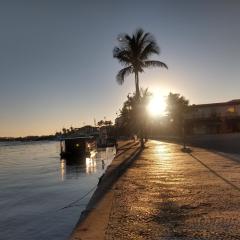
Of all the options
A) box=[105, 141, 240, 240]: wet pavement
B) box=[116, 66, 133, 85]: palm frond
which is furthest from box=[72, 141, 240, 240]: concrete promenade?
box=[116, 66, 133, 85]: palm frond

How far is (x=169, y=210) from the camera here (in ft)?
30.4

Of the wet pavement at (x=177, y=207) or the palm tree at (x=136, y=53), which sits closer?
the wet pavement at (x=177, y=207)

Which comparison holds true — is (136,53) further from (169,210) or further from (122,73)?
(169,210)

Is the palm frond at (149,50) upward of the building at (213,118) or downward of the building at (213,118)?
upward

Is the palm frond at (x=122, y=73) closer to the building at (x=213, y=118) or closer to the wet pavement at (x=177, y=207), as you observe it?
the wet pavement at (x=177, y=207)

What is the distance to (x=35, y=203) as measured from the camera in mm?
19922

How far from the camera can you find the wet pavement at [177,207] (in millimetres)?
7270

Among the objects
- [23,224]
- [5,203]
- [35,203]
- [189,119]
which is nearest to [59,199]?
[35,203]

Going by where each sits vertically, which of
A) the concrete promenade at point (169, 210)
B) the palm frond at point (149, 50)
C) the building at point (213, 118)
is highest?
the palm frond at point (149, 50)

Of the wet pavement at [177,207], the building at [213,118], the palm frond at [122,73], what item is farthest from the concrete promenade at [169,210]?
the building at [213,118]

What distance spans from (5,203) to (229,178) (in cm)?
1156

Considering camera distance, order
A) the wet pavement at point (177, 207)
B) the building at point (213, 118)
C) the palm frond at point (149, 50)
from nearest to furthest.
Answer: the wet pavement at point (177, 207), the palm frond at point (149, 50), the building at point (213, 118)

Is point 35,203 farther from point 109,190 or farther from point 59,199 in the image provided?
point 109,190

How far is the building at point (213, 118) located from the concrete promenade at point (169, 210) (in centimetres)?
6871
